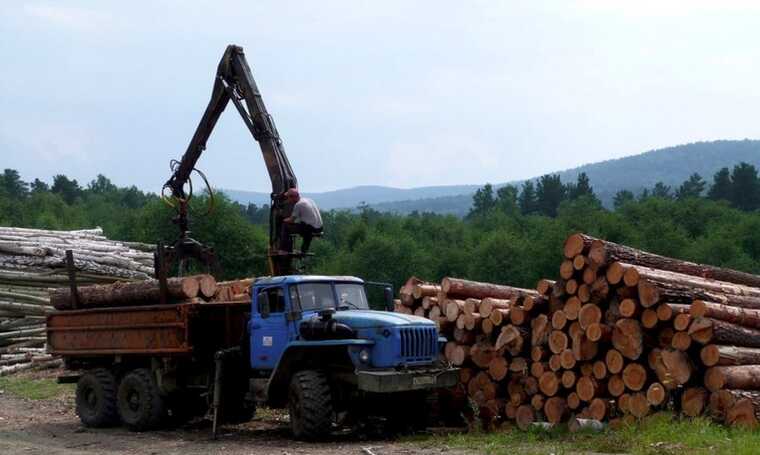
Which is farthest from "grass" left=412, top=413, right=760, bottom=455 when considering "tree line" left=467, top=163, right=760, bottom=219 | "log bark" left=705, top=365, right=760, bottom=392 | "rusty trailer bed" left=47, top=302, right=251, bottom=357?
"tree line" left=467, top=163, right=760, bottom=219

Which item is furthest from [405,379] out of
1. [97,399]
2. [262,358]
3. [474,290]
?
[97,399]

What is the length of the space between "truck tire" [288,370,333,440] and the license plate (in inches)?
46.3

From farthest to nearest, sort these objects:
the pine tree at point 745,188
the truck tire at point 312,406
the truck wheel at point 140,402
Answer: the pine tree at point 745,188 < the truck wheel at point 140,402 < the truck tire at point 312,406

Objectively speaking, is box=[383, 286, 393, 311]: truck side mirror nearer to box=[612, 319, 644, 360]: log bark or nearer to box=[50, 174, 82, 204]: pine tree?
box=[612, 319, 644, 360]: log bark

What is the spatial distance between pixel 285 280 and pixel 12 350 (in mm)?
13871

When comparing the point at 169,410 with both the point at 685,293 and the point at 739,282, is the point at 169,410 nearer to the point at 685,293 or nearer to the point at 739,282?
the point at 685,293

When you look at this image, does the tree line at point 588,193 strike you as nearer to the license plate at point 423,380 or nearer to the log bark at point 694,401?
the license plate at point 423,380

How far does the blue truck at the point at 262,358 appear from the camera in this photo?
43.3ft

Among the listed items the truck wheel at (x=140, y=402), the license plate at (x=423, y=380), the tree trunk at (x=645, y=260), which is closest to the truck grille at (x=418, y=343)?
the license plate at (x=423, y=380)

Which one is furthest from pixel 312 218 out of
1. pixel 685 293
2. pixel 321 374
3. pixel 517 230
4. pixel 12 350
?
pixel 517 230

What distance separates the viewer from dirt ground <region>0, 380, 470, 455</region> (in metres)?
12.8

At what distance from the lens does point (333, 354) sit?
13656 millimetres

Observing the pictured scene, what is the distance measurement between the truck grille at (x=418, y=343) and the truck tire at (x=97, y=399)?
5.86 metres

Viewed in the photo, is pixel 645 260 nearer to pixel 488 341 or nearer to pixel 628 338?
pixel 628 338
